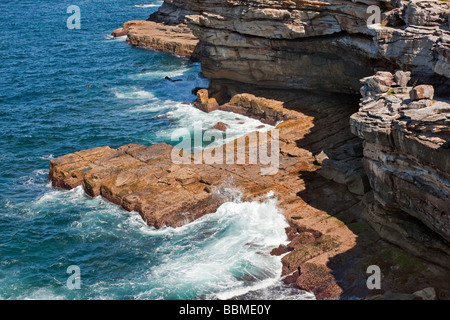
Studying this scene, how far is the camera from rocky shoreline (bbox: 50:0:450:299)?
31.9 metres

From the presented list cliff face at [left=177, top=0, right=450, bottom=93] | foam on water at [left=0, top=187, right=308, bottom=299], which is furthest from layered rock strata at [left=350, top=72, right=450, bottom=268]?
foam on water at [left=0, top=187, right=308, bottom=299]

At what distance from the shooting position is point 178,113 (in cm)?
6488

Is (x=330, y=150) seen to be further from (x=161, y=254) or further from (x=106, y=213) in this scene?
(x=106, y=213)

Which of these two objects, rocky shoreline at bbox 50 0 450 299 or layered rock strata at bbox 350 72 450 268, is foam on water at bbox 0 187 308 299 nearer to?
rocky shoreline at bbox 50 0 450 299

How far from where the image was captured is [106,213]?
4375 centimetres

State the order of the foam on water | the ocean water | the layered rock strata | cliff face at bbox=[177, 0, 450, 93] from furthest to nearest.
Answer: cliff face at bbox=[177, 0, 450, 93] → the ocean water → the foam on water → the layered rock strata

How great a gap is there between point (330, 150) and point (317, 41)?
13045mm

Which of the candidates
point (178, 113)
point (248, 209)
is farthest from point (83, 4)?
point (248, 209)

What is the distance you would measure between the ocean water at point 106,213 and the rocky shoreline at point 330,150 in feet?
5.01

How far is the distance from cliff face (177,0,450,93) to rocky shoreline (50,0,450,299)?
12 cm

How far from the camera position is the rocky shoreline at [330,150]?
1257 inches

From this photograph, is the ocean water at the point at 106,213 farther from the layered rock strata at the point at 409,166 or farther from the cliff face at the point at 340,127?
the layered rock strata at the point at 409,166

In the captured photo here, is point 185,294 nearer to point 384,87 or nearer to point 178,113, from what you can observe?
point 384,87

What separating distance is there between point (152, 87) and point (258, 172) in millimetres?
36032
